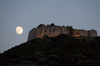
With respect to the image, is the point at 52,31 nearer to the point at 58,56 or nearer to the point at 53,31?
the point at 53,31

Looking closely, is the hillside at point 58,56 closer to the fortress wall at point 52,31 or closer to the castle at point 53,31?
the fortress wall at point 52,31

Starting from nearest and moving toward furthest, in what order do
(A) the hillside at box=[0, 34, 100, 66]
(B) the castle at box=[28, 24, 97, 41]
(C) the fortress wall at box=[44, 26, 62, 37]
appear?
(A) the hillside at box=[0, 34, 100, 66], (C) the fortress wall at box=[44, 26, 62, 37], (B) the castle at box=[28, 24, 97, 41]

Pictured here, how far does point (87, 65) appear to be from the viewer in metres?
14.2

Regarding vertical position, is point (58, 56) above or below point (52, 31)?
below

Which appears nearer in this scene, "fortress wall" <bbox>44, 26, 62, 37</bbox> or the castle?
"fortress wall" <bbox>44, 26, 62, 37</bbox>

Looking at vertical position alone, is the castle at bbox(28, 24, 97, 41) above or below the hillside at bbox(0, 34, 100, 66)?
above

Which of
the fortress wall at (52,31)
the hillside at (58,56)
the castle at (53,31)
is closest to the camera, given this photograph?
the hillside at (58,56)

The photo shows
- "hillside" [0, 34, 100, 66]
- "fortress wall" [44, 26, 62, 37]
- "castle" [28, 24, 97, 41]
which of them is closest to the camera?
"hillside" [0, 34, 100, 66]

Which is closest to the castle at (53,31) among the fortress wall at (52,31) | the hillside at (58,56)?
the fortress wall at (52,31)

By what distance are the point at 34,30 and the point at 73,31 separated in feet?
56.2

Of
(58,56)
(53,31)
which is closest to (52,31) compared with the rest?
(53,31)

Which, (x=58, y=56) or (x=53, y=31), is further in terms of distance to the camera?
(x=53, y=31)

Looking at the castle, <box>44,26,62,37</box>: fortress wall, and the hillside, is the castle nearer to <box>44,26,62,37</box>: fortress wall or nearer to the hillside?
<box>44,26,62,37</box>: fortress wall

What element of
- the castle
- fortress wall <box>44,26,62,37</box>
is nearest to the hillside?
fortress wall <box>44,26,62,37</box>
